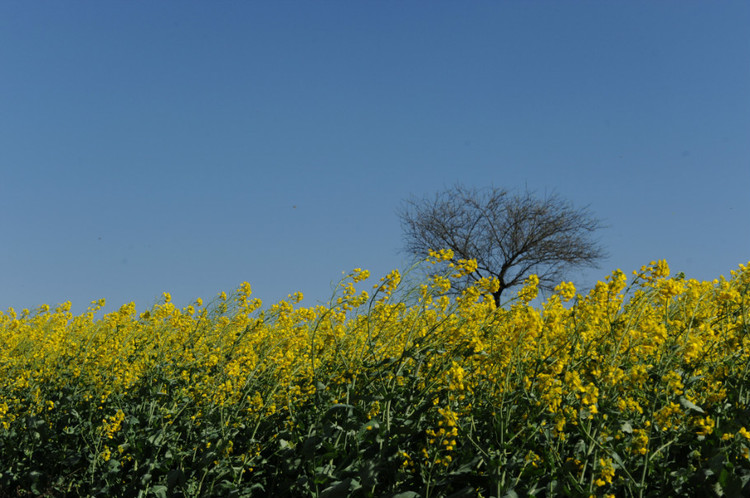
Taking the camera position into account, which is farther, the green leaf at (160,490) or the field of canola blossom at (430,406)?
the green leaf at (160,490)

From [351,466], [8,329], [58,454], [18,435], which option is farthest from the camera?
[8,329]

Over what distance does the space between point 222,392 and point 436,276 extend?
5.88 ft

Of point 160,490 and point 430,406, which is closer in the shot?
point 430,406

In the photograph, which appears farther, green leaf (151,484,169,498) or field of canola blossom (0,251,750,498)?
green leaf (151,484,169,498)

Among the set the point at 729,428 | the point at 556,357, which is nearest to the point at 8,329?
the point at 556,357

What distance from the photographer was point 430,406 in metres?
3.58

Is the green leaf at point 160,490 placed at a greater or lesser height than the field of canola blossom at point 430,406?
lesser

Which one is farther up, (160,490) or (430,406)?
(430,406)

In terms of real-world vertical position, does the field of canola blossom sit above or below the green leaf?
above

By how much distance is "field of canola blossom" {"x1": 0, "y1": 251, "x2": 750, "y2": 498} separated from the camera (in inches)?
124

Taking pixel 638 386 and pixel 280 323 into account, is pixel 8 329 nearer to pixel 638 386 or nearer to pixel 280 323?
pixel 280 323

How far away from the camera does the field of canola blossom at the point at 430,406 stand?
3.15 meters

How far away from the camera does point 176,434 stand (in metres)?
4.62

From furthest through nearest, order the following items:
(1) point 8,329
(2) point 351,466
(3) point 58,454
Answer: (1) point 8,329 < (3) point 58,454 < (2) point 351,466
